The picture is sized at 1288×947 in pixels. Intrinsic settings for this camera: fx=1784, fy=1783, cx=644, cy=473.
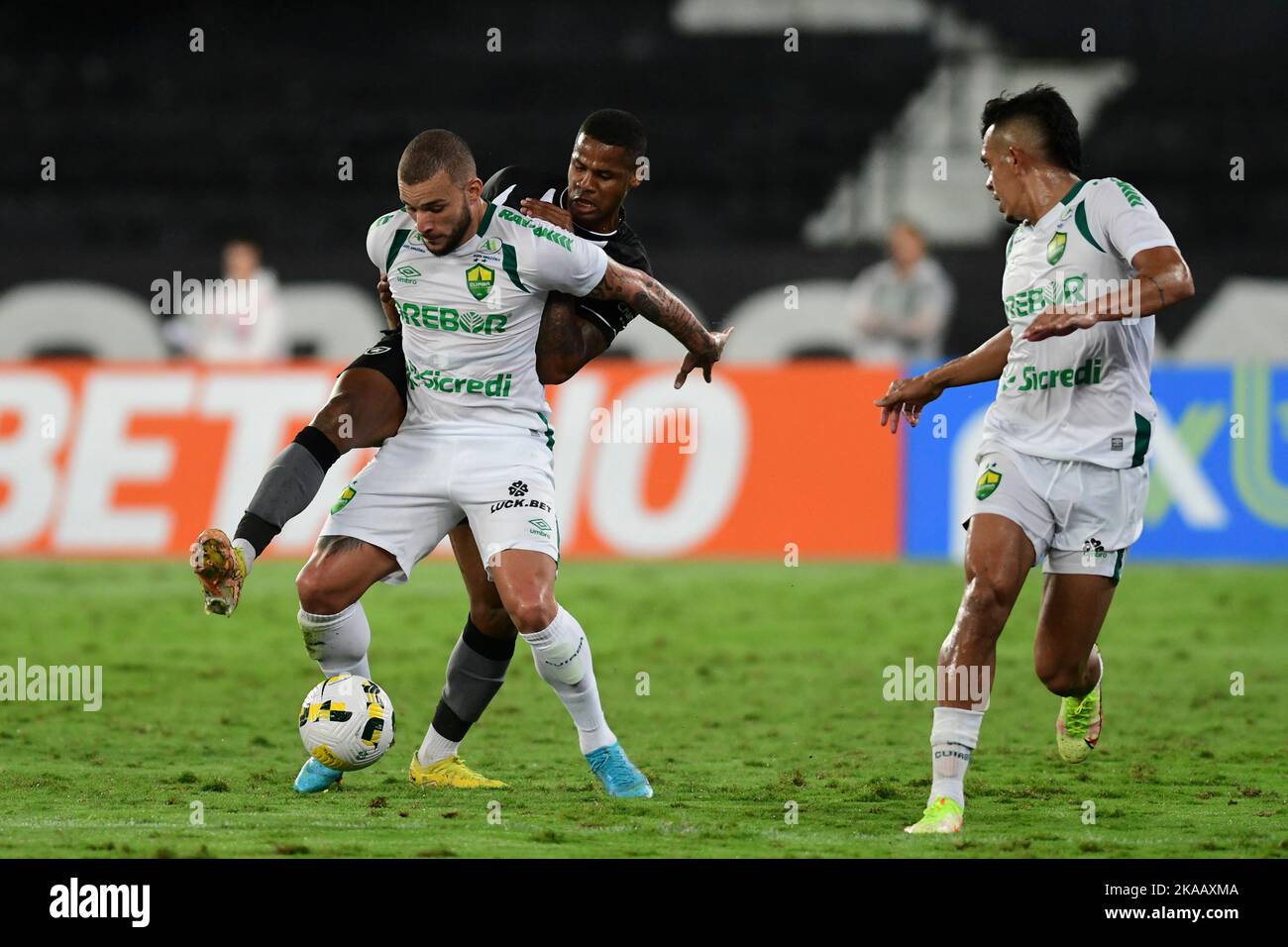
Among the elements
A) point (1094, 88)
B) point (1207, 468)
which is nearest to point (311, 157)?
point (1094, 88)

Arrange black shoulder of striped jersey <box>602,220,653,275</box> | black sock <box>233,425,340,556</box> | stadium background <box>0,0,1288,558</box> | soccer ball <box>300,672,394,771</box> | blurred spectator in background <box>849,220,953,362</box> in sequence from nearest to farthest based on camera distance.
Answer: soccer ball <box>300,672,394,771</box>
black sock <box>233,425,340,556</box>
black shoulder of striped jersey <box>602,220,653,275</box>
stadium background <box>0,0,1288,558</box>
blurred spectator in background <box>849,220,953,362</box>

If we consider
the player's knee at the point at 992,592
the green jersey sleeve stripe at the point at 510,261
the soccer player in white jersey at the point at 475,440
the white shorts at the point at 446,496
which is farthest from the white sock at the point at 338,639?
the player's knee at the point at 992,592

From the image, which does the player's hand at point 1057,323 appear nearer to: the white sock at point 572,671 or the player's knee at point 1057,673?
the player's knee at point 1057,673

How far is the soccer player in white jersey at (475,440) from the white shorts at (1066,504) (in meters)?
1.16

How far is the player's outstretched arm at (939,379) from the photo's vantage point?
623 cm

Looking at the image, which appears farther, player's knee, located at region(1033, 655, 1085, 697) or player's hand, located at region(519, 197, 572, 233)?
player's hand, located at region(519, 197, 572, 233)

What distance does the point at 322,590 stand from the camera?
6.39 meters

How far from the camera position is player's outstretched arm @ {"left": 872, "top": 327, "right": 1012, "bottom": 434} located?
6234 mm

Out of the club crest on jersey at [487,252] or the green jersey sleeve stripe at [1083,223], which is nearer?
the green jersey sleeve stripe at [1083,223]

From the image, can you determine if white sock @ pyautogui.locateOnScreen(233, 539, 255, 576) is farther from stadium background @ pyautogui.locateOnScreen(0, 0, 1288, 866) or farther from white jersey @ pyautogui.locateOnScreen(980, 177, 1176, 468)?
white jersey @ pyautogui.locateOnScreen(980, 177, 1176, 468)

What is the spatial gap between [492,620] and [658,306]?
54.0 inches

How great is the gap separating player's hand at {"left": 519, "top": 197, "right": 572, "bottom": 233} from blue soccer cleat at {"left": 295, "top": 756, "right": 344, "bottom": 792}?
85.6 inches

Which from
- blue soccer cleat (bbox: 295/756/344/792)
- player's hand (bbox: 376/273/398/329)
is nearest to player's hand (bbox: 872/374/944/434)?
player's hand (bbox: 376/273/398/329)

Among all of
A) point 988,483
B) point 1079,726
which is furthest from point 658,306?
point 1079,726
